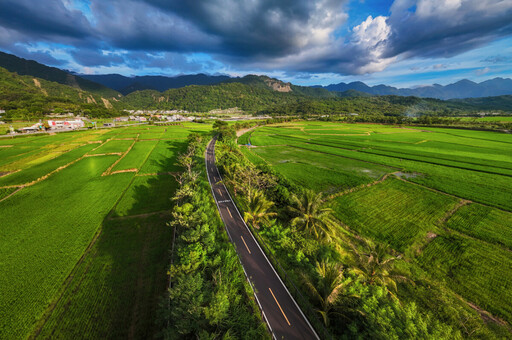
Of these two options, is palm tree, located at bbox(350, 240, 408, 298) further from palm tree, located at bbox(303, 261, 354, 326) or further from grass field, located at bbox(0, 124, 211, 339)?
grass field, located at bbox(0, 124, 211, 339)

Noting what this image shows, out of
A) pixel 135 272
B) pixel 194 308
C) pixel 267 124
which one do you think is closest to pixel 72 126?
pixel 267 124

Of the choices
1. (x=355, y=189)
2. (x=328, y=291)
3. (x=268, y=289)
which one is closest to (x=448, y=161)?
(x=355, y=189)

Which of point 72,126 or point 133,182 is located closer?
point 133,182

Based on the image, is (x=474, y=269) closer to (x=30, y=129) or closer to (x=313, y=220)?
(x=313, y=220)

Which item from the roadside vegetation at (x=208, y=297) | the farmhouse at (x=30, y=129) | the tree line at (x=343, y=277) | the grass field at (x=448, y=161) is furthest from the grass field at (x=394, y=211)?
the farmhouse at (x=30, y=129)

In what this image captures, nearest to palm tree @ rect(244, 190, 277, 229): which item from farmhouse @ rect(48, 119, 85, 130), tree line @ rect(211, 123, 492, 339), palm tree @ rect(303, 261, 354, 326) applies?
tree line @ rect(211, 123, 492, 339)

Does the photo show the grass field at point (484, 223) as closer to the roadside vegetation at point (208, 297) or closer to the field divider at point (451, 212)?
the field divider at point (451, 212)

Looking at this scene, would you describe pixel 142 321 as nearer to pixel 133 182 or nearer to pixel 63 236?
pixel 63 236

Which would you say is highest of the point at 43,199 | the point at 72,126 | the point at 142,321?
the point at 72,126
